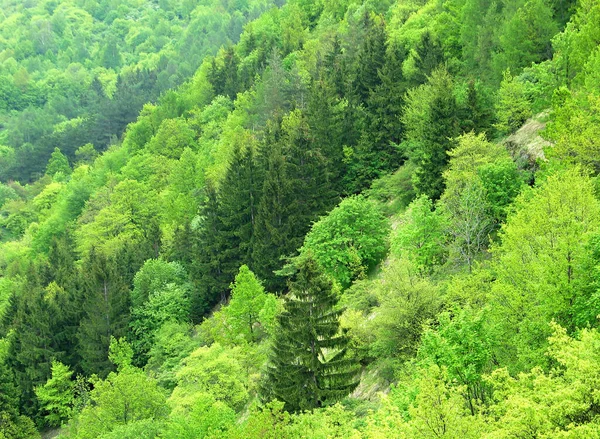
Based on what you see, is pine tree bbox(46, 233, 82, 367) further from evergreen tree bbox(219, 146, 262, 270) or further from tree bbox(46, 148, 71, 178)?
tree bbox(46, 148, 71, 178)

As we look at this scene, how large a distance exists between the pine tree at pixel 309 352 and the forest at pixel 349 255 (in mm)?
110

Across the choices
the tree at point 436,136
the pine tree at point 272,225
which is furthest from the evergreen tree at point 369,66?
the tree at point 436,136

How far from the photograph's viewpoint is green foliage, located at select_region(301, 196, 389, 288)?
48.2 metres

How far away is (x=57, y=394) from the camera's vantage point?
6103 cm

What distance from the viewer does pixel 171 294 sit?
202 feet

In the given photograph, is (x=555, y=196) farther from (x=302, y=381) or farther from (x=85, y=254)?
(x=85, y=254)

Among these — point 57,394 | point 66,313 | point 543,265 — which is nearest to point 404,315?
point 543,265

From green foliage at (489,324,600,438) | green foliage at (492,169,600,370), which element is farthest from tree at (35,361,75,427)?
green foliage at (489,324,600,438)

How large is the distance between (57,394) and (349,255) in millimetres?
31872

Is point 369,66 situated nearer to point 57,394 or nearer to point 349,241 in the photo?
point 349,241

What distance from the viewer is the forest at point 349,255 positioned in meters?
25.9

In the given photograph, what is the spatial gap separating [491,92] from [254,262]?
25343 mm

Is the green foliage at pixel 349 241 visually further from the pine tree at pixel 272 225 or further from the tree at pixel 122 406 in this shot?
the tree at pixel 122 406

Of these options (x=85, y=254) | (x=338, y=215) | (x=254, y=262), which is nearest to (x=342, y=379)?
(x=338, y=215)
